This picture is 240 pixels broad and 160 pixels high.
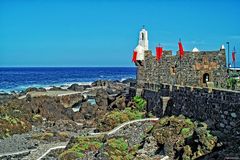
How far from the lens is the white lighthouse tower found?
34594mm

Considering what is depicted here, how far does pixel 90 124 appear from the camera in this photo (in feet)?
118

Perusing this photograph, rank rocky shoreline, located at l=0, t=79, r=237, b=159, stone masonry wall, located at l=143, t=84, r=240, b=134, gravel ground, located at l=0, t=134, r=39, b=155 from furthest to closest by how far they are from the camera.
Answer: gravel ground, located at l=0, t=134, r=39, b=155 < rocky shoreline, located at l=0, t=79, r=237, b=159 < stone masonry wall, located at l=143, t=84, r=240, b=134

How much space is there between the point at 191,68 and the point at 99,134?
→ 26.2ft

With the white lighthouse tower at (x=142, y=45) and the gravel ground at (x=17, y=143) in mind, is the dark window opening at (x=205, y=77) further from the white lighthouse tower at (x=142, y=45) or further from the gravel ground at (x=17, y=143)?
the gravel ground at (x=17, y=143)

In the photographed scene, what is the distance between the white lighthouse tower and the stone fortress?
641 millimetres

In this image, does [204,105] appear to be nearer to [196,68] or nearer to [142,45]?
[196,68]

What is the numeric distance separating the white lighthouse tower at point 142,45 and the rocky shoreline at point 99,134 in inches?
158

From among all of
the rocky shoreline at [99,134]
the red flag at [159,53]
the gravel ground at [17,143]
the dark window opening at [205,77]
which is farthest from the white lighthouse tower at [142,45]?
the gravel ground at [17,143]

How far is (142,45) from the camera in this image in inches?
1400

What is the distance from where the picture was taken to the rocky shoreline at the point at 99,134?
756 inches

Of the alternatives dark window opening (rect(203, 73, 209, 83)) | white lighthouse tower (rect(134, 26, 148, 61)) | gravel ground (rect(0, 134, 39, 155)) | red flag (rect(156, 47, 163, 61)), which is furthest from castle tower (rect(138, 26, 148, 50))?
gravel ground (rect(0, 134, 39, 155))

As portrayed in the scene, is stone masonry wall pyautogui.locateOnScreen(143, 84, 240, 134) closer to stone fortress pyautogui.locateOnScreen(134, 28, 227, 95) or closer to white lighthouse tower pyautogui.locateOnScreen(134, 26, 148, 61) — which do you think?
stone fortress pyautogui.locateOnScreen(134, 28, 227, 95)

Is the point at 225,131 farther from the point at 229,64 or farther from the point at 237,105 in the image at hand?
the point at 229,64

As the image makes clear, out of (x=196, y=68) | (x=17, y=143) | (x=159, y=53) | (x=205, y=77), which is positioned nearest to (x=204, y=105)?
(x=196, y=68)
